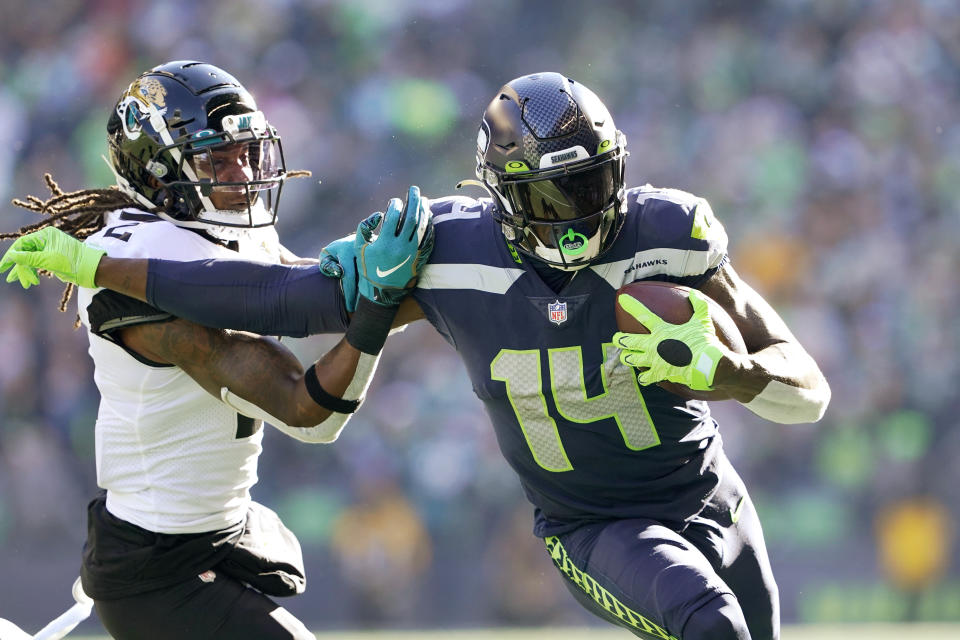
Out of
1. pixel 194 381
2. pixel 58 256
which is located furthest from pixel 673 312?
pixel 58 256

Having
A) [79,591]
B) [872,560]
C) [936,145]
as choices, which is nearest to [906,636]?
[872,560]

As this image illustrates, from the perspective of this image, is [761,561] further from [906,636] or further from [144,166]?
[906,636]

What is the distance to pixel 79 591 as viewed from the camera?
10.2 feet

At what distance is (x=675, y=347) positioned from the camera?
2.20m

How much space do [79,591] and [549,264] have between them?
168 centimetres

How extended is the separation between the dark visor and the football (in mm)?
196

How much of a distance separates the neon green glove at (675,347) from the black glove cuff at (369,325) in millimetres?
556

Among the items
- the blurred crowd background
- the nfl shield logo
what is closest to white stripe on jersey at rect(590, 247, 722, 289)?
the nfl shield logo

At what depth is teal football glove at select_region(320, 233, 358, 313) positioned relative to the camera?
260cm

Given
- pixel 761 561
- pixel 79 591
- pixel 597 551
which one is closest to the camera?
pixel 597 551

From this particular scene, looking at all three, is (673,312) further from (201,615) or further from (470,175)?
(470,175)

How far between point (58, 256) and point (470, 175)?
13.0 feet

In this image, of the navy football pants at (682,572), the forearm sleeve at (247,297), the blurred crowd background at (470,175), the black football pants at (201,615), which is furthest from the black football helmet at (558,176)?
the blurred crowd background at (470,175)

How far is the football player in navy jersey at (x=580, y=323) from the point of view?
7.91 ft
